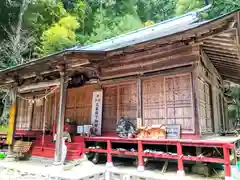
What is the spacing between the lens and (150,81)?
7.44 metres

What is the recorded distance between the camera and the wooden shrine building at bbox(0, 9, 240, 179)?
5742 mm

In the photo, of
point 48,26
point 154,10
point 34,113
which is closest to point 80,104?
point 34,113

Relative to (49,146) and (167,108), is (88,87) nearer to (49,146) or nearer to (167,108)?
(49,146)

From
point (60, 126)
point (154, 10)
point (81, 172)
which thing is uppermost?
point (154, 10)

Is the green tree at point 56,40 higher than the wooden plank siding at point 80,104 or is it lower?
higher

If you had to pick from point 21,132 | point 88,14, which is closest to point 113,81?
point 21,132

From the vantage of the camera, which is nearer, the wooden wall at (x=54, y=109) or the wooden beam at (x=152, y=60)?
the wooden beam at (x=152, y=60)

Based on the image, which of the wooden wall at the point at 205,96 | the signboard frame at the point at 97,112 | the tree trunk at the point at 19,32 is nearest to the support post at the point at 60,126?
the signboard frame at the point at 97,112

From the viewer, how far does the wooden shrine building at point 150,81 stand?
5742mm

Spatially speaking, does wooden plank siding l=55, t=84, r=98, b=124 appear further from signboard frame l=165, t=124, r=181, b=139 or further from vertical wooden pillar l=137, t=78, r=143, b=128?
signboard frame l=165, t=124, r=181, b=139

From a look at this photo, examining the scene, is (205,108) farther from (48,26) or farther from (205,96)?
(48,26)

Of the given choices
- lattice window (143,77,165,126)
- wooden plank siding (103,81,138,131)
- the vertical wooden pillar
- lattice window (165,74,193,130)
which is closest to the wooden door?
lattice window (165,74,193,130)

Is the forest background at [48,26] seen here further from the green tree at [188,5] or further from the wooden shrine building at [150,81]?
the wooden shrine building at [150,81]

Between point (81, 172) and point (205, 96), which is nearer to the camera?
point (81, 172)
